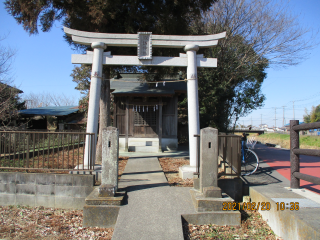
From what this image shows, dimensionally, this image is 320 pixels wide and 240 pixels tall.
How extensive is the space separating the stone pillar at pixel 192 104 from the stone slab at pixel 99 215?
293cm

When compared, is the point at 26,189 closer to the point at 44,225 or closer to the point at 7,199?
the point at 7,199

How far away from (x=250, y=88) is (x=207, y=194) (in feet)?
42.6

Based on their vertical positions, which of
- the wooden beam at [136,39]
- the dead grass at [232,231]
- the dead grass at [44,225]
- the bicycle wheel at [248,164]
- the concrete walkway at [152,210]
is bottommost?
the dead grass at [44,225]

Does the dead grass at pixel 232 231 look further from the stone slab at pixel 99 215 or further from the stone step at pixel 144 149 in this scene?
the stone step at pixel 144 149

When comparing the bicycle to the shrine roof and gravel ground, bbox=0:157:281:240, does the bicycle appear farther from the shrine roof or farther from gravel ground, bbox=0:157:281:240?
the shrine roof

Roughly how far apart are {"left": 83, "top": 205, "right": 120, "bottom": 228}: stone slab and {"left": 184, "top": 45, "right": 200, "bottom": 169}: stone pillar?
2.93 meters

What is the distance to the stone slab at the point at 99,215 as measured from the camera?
13.5 feet

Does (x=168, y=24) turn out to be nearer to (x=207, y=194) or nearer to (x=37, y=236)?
(x=207, y=194)

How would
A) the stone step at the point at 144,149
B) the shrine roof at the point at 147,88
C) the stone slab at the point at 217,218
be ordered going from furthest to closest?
the stone step at the point at 144,149 → the shrine roof at the point at 147,88 → the stone slab at the point at 217,218

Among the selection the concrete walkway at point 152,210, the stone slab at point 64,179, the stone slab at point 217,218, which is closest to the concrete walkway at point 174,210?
the concrete walkway at point 152,210

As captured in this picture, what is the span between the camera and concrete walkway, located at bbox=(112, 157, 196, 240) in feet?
11.4

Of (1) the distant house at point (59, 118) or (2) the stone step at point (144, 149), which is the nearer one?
(2) the stone step at point (144, 149)

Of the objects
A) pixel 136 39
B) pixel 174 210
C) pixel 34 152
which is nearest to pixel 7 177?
pixel 34 152

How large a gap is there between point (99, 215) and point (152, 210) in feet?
3.40
